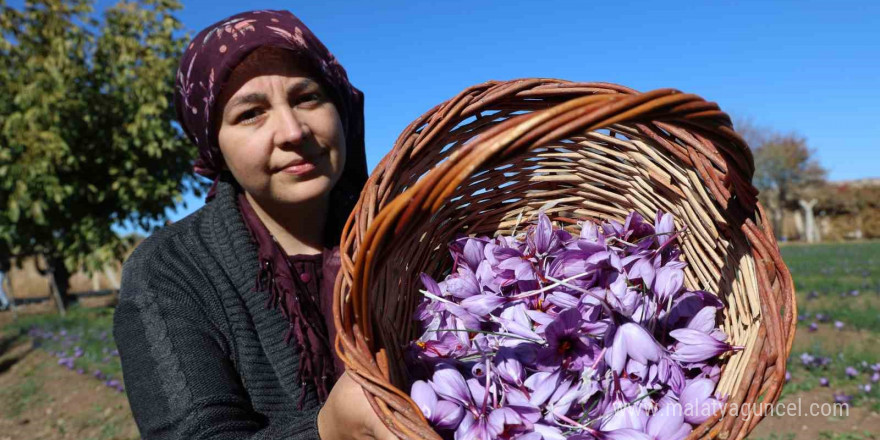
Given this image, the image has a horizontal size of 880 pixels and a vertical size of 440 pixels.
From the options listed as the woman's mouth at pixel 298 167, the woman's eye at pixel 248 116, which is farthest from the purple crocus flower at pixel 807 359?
the woman's eye at pixel 248 116

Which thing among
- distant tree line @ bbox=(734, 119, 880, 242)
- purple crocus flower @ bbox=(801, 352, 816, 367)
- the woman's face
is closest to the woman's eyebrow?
the woman's face

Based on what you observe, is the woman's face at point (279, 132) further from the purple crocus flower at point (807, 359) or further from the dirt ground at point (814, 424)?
the purple crocus flower at point (807, 359)

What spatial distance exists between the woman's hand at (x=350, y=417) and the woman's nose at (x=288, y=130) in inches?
27.1

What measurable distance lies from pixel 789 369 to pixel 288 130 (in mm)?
3231

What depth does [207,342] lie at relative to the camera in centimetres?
147

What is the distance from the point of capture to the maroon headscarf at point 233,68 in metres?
1.54

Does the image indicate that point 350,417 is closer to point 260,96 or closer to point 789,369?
point 260,96

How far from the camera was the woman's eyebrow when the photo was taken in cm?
148

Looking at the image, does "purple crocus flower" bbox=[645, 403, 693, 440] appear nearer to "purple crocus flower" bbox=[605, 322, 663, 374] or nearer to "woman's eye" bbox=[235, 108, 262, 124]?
"purple crocus flower" bbox=[605, 322, 663, 374]

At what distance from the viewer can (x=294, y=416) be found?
1.56 meters

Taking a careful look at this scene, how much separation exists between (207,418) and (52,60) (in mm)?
7935

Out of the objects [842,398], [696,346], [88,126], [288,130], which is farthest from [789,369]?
[88,126]

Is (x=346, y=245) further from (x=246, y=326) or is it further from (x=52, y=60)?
(x=52, y=60)

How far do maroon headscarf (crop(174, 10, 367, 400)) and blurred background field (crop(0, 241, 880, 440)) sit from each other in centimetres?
208
